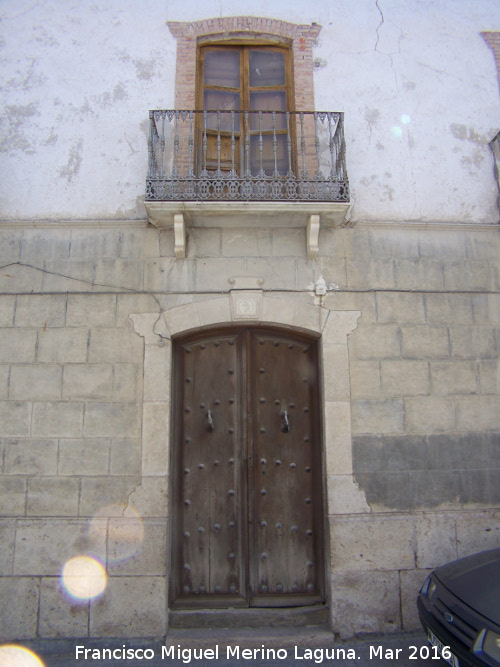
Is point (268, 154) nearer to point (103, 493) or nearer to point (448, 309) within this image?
point (448, 309)

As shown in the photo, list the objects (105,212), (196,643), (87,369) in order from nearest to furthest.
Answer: (196,643) → (87,369) → (105,212)

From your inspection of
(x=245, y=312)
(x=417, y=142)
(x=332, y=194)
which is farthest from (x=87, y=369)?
(x=417, y=142)

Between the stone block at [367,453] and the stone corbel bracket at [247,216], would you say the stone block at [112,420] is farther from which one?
the stone block at [367,453]

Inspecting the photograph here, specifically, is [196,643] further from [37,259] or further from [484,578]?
[37,259]

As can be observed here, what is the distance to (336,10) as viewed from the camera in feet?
17.1

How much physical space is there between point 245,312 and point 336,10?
3.71 metres

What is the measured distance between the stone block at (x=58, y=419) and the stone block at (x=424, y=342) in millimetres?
3188

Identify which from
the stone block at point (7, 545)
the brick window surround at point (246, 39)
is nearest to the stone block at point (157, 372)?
the stone block at point (7, 545)

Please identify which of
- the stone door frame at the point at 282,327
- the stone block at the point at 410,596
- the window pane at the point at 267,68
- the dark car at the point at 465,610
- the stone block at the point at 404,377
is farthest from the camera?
the window pane at the point at 267,68

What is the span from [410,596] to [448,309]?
8.80ft

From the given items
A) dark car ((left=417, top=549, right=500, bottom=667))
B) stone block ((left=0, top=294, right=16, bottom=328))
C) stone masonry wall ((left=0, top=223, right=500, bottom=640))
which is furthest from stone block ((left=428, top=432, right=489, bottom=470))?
stone block ((left=0, top=294, right=16, bottom=328))

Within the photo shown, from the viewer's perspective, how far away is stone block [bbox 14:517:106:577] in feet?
13.1

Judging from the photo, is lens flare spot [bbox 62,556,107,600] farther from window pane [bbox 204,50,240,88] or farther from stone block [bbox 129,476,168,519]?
window pane [bbox 204,50,240,88]

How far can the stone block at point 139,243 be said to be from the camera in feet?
15.0
